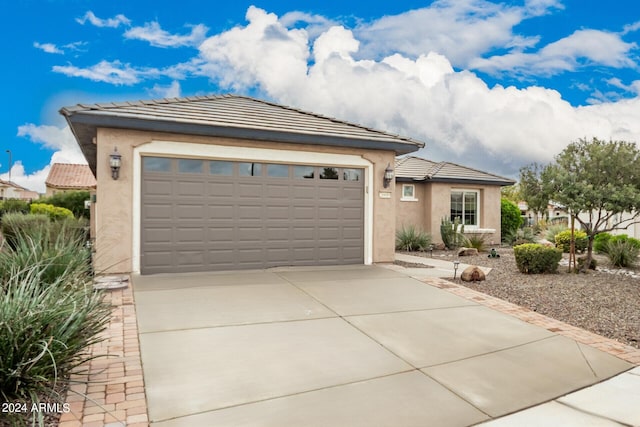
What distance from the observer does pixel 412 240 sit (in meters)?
15.4

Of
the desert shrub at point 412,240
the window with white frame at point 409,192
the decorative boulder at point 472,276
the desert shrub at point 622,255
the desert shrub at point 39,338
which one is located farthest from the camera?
the window with white frame at point 409,192

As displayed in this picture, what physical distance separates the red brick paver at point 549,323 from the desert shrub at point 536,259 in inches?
112

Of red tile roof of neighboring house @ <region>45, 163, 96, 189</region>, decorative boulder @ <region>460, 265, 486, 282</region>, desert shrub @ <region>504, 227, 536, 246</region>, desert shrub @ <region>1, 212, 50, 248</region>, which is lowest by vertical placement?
decorative boulder @ <region>460, 265, 486, 282</region>

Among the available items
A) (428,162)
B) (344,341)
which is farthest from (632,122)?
(344,341)

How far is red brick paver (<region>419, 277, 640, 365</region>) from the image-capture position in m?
4.76

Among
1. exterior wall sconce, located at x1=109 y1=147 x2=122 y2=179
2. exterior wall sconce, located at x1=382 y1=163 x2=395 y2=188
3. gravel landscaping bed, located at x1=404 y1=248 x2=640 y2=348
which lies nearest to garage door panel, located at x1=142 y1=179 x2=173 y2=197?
exterior wall sconce, located at x1=109 y1=147 x2=122 y2=179

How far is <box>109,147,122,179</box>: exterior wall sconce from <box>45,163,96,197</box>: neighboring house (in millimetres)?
29628

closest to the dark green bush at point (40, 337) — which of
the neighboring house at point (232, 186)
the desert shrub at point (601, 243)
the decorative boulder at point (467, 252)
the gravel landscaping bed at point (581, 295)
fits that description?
the neighboring house at point (232, 186)

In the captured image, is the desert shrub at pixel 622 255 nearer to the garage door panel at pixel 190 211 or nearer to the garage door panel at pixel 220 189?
the garage door panel at pixel 220 189

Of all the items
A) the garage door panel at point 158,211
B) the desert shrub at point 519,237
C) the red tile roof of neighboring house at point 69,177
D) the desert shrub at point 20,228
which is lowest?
the desert shrub at point 519,237

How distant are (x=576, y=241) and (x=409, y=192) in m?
6.62

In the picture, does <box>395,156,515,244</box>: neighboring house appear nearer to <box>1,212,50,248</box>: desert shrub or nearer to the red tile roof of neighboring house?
<box>1,212,50,248</box>: desert shrub

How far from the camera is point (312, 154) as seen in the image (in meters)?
9.87

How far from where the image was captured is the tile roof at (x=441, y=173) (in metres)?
16.7
